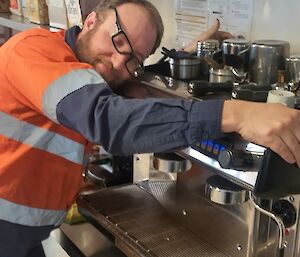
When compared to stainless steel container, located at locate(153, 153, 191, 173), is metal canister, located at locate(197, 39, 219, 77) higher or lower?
higher

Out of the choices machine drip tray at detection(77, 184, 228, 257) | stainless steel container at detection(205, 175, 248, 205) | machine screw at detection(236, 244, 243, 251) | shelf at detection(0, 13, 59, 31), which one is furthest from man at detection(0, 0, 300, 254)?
shelf at detection(0, 13, 59, 31)

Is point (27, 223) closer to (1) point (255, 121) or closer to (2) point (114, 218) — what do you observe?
(2) point (114, 218)

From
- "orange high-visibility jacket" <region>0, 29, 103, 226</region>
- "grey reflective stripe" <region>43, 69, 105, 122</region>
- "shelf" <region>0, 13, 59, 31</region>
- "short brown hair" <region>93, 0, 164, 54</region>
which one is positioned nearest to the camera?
"grey reflective stripe" <region>43, 69, 105, 122</region>

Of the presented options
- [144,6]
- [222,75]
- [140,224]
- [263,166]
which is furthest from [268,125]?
[140,224]

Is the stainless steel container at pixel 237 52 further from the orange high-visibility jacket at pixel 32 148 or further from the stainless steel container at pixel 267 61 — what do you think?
the orange high-visibility jacket at pixel 32 148

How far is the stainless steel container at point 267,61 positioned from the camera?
3.02ft

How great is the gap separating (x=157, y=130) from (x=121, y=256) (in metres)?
0.53

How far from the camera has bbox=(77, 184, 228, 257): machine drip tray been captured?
976 millimetres

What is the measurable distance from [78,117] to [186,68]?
1.26ft

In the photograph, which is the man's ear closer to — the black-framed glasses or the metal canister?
the black-framed glasses

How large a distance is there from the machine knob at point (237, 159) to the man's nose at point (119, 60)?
1.01 feet

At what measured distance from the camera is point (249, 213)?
901mm

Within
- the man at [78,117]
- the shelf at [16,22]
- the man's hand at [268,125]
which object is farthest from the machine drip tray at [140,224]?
the shelf at [16,22]

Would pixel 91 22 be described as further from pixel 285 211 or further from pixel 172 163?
pixel 285 211
